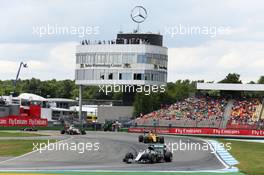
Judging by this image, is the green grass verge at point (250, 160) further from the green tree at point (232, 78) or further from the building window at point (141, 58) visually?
the green tree at point (232, 78)

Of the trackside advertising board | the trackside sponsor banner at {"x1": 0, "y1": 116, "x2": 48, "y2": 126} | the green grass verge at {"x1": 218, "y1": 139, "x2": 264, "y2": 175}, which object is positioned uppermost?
the trackside sponsor banner at {"x1": 0, "y1": 116, "x2": 48, "y2": 126}

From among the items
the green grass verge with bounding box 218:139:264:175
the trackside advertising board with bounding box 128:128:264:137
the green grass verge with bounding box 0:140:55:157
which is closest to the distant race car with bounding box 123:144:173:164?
the green grass verge with bounding box 218:139:264:175

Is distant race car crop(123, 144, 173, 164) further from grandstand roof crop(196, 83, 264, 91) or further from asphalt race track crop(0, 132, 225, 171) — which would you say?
grandstand roof crop(196, 83, 264, 91)

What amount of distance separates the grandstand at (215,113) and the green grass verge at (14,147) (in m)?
24.3

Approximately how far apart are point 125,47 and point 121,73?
327 cm

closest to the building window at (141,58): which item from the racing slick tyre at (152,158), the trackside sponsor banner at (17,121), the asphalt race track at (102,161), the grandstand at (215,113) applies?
the grandstand at (215,113)

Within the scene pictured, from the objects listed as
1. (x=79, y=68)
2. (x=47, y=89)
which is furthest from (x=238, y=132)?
(x=47, y=89)

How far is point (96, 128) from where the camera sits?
73375 millimetres

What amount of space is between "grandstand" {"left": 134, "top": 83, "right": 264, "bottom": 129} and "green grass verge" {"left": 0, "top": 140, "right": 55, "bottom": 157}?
24275mm

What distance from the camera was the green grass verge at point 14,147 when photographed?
126 ft

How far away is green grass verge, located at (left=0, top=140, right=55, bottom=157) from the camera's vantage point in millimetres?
38438

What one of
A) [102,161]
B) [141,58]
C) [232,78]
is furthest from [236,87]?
[102,161]

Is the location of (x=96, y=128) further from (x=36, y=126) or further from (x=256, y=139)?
(x=256, y=139)

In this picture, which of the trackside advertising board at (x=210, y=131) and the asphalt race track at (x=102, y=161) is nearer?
the asphalt race track at (x=102, y=161)
